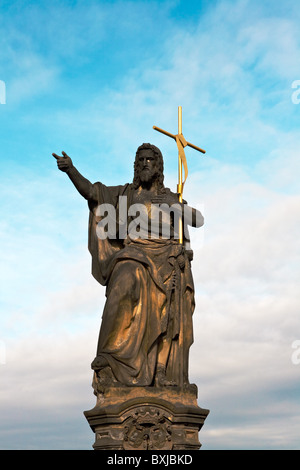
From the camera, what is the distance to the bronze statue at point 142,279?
40.2 ft

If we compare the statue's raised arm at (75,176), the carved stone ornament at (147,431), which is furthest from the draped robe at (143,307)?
the statue's raised arm at (75,176)

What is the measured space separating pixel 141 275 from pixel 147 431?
8.60 ft

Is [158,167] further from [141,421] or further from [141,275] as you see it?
[141,421]

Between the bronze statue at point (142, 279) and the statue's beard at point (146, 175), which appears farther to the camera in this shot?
the statue's beard at point (146, 175)

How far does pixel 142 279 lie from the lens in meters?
12.6

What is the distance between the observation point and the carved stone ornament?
11.6m

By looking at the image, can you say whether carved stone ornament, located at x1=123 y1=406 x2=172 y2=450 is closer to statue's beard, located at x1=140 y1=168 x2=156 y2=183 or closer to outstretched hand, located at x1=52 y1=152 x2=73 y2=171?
statue's beard, located at x1=140 y1=168 x2=156 y2=183

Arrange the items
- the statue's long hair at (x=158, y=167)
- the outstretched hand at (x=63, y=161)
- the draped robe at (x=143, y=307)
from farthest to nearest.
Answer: the statue's long hair at (x=158, y=167), the outstretched hand at (x=63, y=161), the draped robe at (x=143, y=307)

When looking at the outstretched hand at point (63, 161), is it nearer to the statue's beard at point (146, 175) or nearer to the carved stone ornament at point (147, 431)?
the statue's beard at point (146, 175)

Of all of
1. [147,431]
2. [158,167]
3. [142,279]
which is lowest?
[147,431]

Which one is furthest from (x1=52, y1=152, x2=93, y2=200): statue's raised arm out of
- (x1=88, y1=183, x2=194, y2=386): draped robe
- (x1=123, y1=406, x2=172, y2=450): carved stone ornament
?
(x1=123, y1=406, x2=172, y2=450): carved stone ornament

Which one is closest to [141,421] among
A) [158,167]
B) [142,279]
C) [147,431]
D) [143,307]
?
[147,431]
